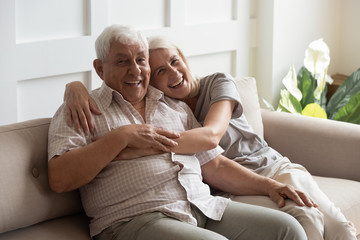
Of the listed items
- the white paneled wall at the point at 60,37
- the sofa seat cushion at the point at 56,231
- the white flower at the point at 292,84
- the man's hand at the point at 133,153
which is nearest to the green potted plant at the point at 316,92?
the white flower at the point at 292,84

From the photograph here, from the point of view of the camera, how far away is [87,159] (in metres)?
2.04

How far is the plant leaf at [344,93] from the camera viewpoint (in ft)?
12.4

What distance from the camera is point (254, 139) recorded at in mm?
2650

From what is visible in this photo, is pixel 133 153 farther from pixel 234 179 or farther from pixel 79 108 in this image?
pixel 234 179

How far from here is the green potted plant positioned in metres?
3.53

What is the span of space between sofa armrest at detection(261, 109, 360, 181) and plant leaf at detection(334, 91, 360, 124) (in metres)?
0.62

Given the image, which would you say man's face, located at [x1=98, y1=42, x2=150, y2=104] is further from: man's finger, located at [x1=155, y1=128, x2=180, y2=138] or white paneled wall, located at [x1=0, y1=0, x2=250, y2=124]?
white paneled wall, located at [x1=0, y1=0, x2=250, y2=124]

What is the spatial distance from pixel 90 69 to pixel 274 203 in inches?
45.1

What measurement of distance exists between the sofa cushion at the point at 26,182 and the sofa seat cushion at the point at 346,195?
99 cm

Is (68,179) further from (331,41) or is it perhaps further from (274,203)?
(331,41)

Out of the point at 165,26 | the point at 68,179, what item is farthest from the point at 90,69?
the point at 68,179

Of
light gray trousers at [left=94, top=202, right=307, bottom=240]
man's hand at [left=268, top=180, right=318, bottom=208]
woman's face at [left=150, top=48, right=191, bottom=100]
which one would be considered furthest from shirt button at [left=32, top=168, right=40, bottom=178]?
man's hand at [left=268, top=180, right=318, bottom=208]

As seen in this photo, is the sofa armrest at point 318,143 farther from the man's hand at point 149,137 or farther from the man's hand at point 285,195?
the man's hand at point 149,137

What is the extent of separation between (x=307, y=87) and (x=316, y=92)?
7 centimetres
